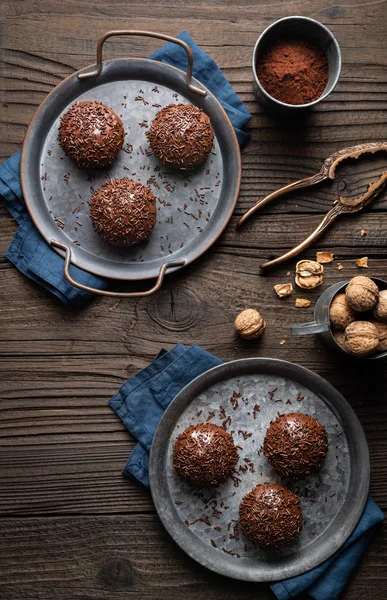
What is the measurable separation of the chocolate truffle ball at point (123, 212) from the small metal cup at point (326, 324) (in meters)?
0.58

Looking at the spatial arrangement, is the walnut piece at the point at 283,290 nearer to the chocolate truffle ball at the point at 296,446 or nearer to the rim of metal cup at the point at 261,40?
the chocolate truffle ball at the point at 296,446

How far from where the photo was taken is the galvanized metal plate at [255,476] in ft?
7.14

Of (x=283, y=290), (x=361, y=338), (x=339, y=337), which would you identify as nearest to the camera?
(x=361, y=338)

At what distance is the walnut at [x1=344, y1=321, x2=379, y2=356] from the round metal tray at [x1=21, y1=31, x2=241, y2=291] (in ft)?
1.76

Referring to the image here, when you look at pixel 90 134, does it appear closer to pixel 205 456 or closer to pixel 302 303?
pixel 302 303

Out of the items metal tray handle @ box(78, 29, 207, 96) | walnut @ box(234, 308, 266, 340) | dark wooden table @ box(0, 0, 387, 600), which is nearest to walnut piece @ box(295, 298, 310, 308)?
dark wooden table @ box(0, 0, 387, 600)

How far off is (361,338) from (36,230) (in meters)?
1.10

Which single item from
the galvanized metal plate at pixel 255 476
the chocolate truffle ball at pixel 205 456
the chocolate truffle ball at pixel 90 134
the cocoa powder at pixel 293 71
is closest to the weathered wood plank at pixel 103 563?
the galvanized metal plate at pixel 255 476

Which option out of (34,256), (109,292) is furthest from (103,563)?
(34,256)

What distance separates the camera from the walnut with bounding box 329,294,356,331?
211cm

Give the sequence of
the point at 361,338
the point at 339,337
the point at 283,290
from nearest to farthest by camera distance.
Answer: the point at 361,338
the point at 339,337
the point at 283,290

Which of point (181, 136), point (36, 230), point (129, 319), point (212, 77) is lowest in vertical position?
point (129, 319)

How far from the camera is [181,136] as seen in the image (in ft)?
7.00

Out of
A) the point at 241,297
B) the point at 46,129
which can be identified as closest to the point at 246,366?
the point at 241,297
